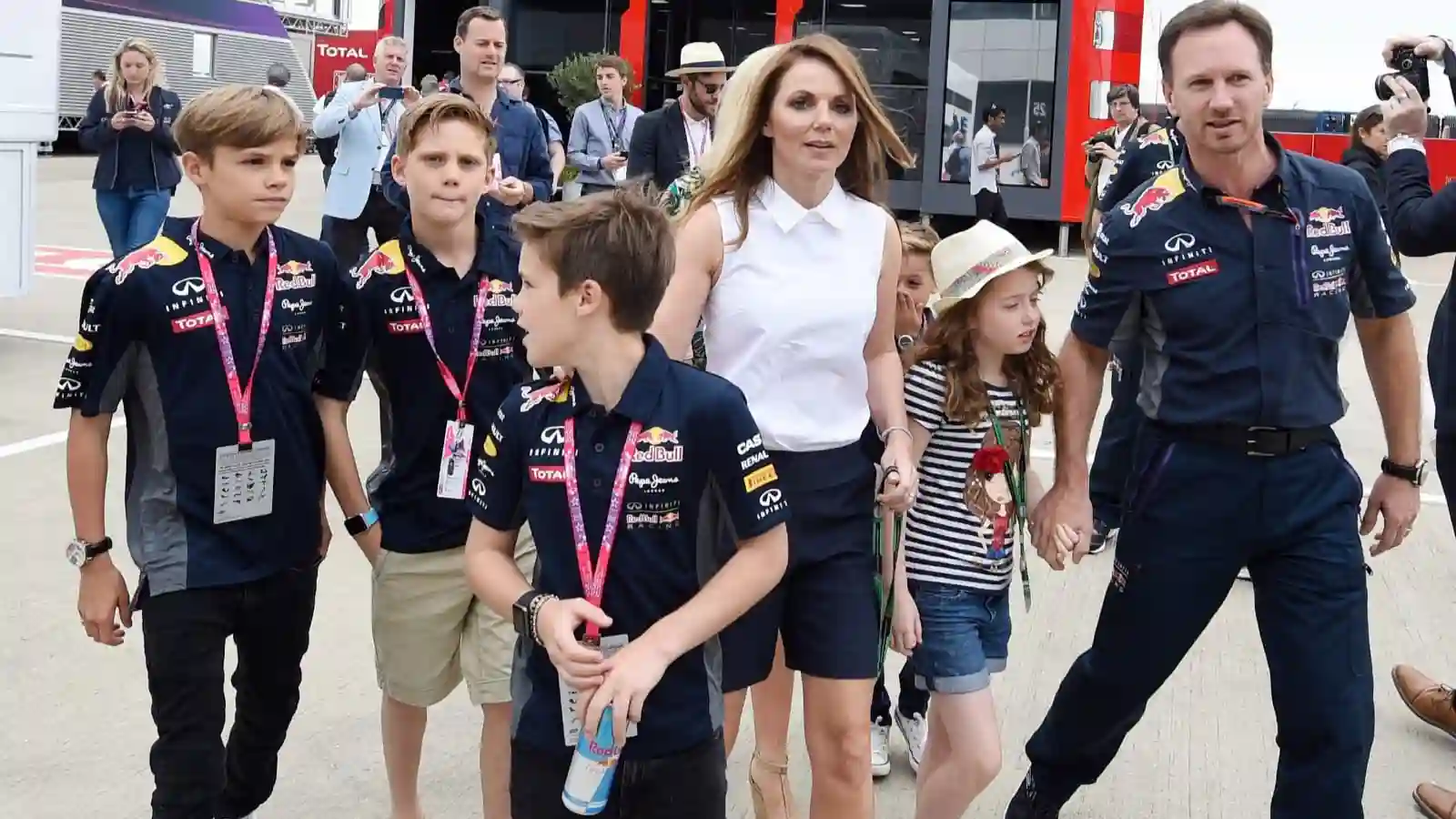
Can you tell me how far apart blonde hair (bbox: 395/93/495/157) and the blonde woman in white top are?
0.59 m

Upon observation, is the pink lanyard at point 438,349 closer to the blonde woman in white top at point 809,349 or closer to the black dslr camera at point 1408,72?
the blonde woman in white top at point 809,349

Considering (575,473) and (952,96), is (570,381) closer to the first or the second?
(575,473)

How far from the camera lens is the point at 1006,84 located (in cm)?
2036

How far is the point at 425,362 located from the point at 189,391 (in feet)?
1.69

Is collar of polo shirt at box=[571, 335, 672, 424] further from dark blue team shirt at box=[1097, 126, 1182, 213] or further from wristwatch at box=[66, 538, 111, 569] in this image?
dark blue team shirt at box=[1097, 126, 1182, 213]

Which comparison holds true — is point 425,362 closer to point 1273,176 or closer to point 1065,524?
point 1065,524

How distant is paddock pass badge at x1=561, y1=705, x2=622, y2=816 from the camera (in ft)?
7.29

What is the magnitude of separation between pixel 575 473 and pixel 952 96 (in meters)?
19.0

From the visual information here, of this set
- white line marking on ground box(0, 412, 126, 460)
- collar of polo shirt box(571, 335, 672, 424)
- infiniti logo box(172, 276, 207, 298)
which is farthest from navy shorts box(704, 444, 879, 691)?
white line marking on ground box(0, 412, 126, 460)

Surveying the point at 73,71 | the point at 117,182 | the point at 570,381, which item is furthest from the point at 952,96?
the point at 73,71

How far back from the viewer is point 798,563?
3.04m

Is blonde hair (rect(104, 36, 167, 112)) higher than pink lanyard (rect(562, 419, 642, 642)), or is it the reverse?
blonde hair (rect(104, 36, 167, 112))

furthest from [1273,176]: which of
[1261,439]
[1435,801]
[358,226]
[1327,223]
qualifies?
[358,226]

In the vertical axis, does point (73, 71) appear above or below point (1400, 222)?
above
